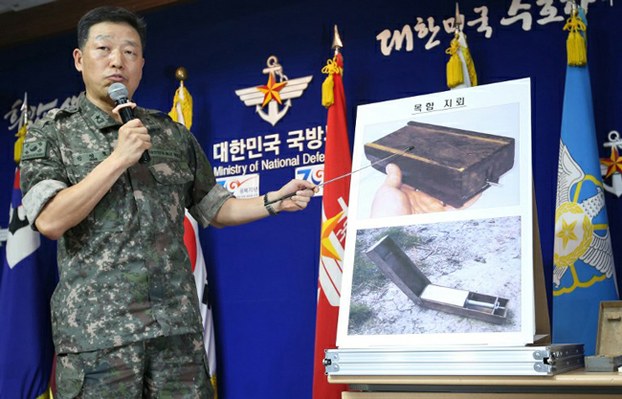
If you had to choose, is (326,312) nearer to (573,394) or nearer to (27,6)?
(573,394)

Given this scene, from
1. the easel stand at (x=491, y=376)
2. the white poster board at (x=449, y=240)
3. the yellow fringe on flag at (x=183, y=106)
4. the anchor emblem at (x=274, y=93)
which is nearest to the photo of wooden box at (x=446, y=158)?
the white poster board at (x=449, y=240)

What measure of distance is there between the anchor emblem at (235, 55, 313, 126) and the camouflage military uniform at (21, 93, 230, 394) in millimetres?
1686

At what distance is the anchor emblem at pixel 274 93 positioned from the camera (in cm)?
367

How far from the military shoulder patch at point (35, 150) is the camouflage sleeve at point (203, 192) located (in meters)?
0.41

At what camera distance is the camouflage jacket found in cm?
185

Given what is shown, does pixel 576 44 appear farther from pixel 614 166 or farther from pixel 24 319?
pixel 24 319

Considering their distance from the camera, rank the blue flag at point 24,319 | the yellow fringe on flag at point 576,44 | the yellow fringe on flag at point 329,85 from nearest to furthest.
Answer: the yellow fringe on flag at point 576,44 < the yellow fringe on flag at point 329,85 < the blue flag at point 24,319

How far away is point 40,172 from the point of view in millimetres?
1883

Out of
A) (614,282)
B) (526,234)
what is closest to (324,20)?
(614,282)

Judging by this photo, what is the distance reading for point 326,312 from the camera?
309 cm

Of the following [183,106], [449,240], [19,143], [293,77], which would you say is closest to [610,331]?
[449,240]

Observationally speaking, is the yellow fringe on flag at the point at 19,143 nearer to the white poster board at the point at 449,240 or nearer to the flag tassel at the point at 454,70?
the flag tassel at the point at 454,70

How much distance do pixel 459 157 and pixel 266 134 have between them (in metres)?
1.77

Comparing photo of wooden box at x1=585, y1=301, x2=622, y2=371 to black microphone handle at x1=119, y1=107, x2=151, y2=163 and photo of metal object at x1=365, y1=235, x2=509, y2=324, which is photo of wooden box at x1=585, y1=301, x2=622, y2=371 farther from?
black microphone handle at x1=119, y1=107, x2=151, y2=163
